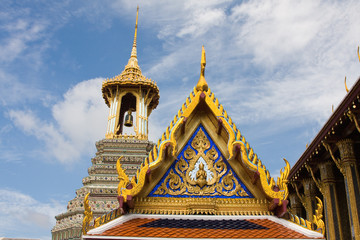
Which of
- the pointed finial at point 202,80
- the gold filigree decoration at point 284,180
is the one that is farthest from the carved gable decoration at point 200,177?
the pointed finial at point 202,80

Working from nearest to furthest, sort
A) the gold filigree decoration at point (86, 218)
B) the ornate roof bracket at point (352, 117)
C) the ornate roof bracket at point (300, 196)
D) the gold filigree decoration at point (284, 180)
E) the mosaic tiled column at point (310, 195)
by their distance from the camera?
the gold filigree decoration at point (86, 218) → the gold filigree decoration at point (284, 180) → the ornate roof bracket at point (352, 117) → the mosaic tiled column at point (310, 195) → the ornate roof bracket at point (300, 196)

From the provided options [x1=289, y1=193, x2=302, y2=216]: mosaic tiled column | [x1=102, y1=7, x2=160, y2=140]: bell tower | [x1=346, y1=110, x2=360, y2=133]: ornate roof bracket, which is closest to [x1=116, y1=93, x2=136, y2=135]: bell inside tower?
[x1=102, y1=7, x2=160, y2=140]: bell tower

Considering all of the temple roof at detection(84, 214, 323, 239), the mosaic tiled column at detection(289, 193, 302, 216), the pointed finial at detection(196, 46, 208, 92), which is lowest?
the temple roof at detection(84, 214, 323, 239)

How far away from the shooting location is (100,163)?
84.1 feet

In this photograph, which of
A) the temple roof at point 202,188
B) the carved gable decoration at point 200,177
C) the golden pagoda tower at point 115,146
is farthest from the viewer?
the golden pagoda tower at point 115,146

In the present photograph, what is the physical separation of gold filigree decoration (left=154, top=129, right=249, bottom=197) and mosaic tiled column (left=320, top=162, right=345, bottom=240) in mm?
8544

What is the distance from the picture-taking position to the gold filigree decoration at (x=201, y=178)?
20.0ft

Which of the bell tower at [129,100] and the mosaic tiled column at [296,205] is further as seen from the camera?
the bell tower at [129,100]

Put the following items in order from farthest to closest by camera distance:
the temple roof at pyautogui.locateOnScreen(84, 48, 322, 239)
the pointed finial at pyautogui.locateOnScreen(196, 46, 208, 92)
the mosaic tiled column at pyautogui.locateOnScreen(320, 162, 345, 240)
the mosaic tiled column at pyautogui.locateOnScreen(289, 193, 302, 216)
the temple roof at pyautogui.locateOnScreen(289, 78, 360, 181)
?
the mosaic tiled column at pyautogui.locateOnScreen(289, 193, 302, 216), the mosaic tiled column at pyautogui.locateOnScreen(320, 162, 345, 240), the temple roof at pyautogui.locateOnScreen(289, 78, 360, 181), the pointed finial at pyautogui.locateOnScreen(196, 46, 208, 92), the temple roof at pyautogui.locateOnScreen(84, 48, 322, 239)

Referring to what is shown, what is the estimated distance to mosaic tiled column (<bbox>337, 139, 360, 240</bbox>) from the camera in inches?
432

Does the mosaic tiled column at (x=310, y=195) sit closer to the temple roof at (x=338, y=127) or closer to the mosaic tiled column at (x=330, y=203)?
the temple roof at (x=338, y=127)

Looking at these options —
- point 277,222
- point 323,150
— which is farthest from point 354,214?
point 277,222

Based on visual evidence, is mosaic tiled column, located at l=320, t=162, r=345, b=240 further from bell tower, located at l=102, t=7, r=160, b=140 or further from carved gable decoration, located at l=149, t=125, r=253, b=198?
bell tower, located at l=102, t=7, r=160, b=140

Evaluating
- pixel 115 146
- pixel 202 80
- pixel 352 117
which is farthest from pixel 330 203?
pixel 115 146
